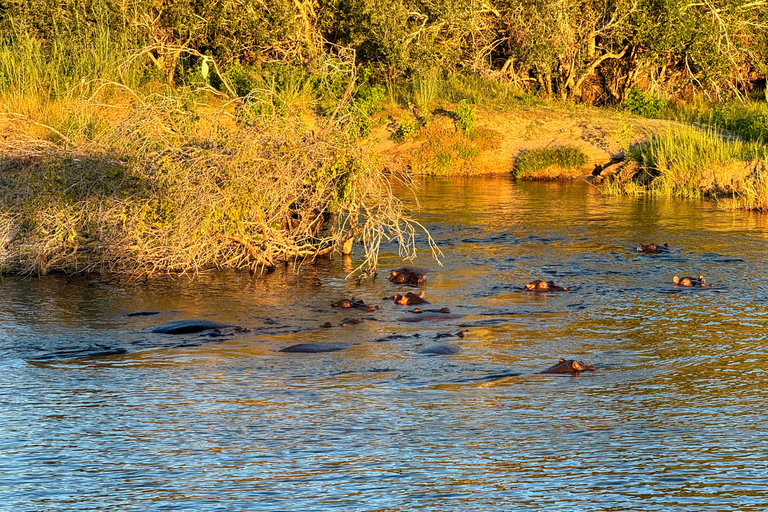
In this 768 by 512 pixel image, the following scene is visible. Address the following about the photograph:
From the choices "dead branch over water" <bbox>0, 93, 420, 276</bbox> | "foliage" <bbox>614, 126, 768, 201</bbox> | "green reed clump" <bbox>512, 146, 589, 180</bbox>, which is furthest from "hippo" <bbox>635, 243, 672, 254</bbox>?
"green reed clump" <bbox>512, 146, 589, 180</bbox>

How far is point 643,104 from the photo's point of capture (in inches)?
999

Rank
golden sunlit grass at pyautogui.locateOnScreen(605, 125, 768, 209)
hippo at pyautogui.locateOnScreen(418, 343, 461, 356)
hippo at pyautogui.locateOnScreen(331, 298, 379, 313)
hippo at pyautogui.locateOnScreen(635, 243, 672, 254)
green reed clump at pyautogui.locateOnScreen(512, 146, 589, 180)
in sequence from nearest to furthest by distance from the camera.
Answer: hippo at pyautogui.locateOnScreen(418, 343, 461, 356), hippo at pyautogui.locateOnScreen(331, 298, 379, 313), hippo at pyautogui.locateOnScreen(635, 243, 672, 254), golden sunlit grass at pyautogui.locateOnScreen(605, 125, 768, 209), green reed clump at pyautogui.locateOnScreen(512, 146, 589, 180)

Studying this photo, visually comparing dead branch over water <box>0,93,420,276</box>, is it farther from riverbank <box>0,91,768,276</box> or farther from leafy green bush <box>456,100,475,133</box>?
leafy green bush <box>456,100,475,133</box>

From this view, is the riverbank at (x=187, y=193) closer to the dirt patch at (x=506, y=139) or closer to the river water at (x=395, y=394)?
the river water at (x=395, y=394)

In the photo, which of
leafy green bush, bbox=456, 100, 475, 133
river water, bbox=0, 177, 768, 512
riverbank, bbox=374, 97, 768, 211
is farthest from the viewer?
leafy green bush, bbox=456, 100, 475, 133

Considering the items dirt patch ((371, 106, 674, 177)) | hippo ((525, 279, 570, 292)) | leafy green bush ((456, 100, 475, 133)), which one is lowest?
hippo ((525, 279, 570, 292))

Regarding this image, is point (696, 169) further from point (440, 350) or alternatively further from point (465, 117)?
point (440, 350)

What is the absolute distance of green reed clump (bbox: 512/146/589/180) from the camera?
21.9 metres

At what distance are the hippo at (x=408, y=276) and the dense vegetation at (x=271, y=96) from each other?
0.51 m

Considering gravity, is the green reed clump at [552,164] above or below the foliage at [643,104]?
below

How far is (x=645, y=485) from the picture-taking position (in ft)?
18.1

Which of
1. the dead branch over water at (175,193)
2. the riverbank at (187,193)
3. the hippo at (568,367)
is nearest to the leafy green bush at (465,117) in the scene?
the riverbank at (187,193)

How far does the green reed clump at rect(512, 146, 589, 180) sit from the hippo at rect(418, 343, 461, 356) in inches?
543

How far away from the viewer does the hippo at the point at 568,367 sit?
7777 millimetres
